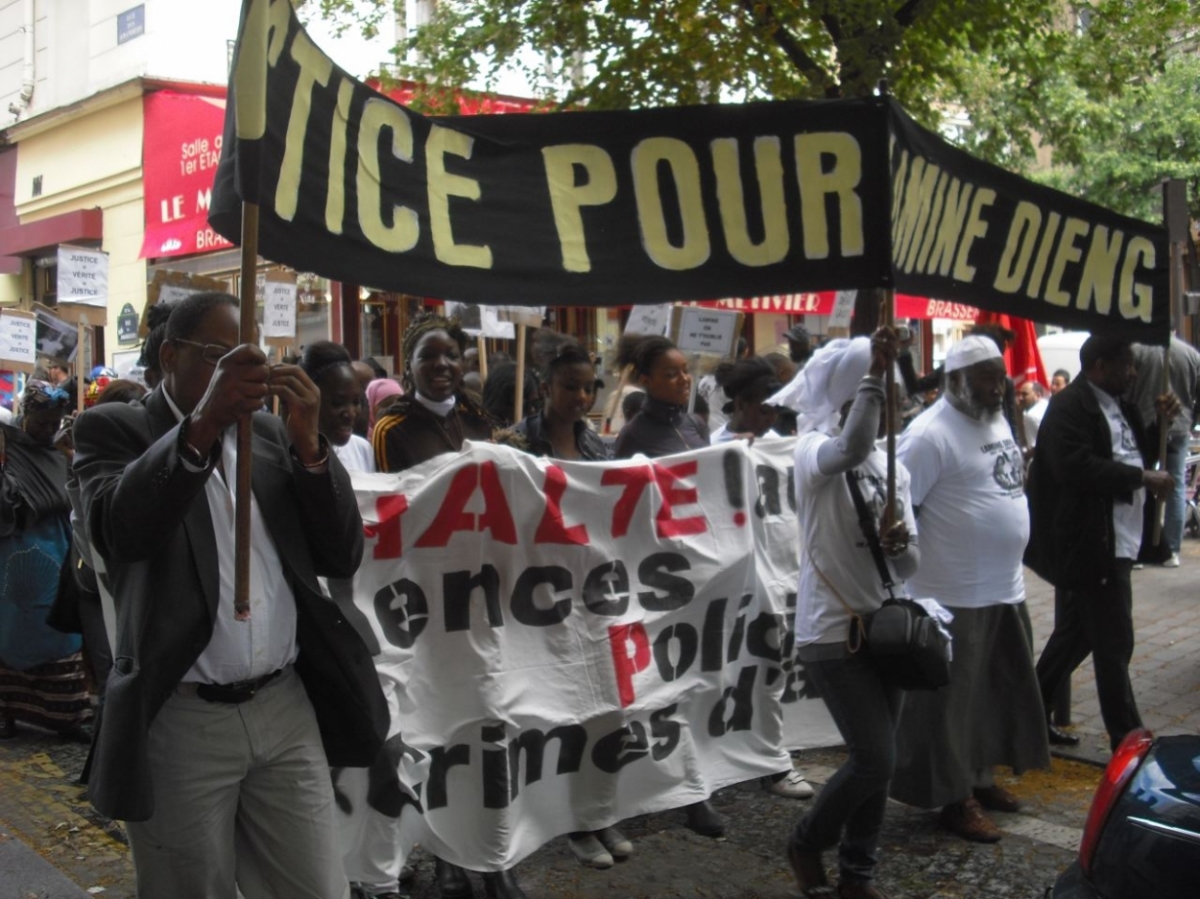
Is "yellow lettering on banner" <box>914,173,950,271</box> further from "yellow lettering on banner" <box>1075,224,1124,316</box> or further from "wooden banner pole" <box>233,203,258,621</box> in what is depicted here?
"wooden banner pole" <box>233,203,258,621</box>

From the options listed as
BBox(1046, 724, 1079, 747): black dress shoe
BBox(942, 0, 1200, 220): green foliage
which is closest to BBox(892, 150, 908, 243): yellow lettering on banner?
BBox(1046, 724, 1079, 747): black dress shoe

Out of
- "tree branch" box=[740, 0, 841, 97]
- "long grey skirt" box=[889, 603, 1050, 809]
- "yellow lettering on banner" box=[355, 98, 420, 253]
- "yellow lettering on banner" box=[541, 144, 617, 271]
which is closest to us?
"yellow lettering on banner" box=[355, 98, 420, 253]

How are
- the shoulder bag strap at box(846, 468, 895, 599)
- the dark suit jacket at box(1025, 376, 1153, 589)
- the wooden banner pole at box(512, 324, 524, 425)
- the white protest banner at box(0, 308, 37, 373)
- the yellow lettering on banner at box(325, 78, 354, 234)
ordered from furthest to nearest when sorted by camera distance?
the white protest banner at box(0, 308, 37, 373) → the wooden banner pole at box(512, 324, 524, 425) → the dark suit jacket at box(1025, 376, 1153, 589) → the shoulder bag strap at box(846, 468, 895, 599) → the yellow lettering on banner at box(325, 78, 354, 234)

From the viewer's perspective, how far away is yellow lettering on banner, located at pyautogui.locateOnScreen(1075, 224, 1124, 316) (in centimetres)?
491

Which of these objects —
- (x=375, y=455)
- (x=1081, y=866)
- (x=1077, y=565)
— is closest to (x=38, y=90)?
(x=375, y=455)

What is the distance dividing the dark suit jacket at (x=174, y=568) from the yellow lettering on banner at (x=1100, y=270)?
3.20 metres

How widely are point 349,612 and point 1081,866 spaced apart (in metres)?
2.19

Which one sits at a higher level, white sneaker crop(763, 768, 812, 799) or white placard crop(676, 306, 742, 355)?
white placard crop(676, 306, 742, 355)

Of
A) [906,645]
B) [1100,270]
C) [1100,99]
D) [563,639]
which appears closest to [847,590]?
[906,645]

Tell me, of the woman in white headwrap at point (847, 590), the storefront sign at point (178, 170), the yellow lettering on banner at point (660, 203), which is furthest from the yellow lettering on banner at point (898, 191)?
the storefront sign at point (178, 170)

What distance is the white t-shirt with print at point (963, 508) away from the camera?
191 inches

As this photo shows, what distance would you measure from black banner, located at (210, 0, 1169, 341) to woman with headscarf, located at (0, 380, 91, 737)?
373 cm

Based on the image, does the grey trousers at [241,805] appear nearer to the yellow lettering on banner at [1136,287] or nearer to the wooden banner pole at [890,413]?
the wooden banner pole at [890,413]

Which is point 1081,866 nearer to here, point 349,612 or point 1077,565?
point 349,612
